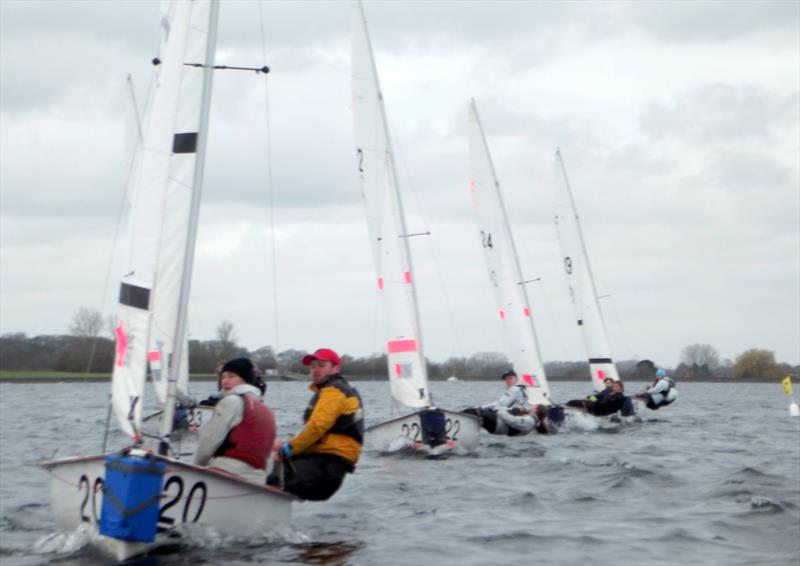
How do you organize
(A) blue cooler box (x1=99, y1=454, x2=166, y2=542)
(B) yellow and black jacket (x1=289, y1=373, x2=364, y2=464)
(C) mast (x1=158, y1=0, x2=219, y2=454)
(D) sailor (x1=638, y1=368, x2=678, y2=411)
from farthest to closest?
(D) sailor (x1=638, y1=368, x2=678, y2=411) → (C) mast (x1=158, y1=0, x2=219, y2=454) → (B) yellow and black jacket (x1=289, y1=373, x2=364, y2=464) → (A) blue cooler box (x1=99, y1=454, x2=166, y2=542)

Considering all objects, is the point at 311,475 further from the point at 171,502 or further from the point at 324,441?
the point at 171,502

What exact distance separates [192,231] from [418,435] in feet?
23.5

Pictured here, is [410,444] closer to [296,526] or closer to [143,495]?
[296,526]

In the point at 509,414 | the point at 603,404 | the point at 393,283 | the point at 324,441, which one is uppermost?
the point at 393,283

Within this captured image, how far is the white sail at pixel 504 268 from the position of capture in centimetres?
2128

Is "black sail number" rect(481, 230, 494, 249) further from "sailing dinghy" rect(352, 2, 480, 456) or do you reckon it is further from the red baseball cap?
the red baseball cap

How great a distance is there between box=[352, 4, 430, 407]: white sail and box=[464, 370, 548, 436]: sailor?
191 centimetres

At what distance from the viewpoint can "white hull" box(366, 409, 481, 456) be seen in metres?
14.6

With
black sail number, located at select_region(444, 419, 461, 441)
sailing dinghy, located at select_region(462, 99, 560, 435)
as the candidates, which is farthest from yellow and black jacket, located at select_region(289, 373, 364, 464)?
sailing dinghy, located at select_region(462, 99, 560, 435)

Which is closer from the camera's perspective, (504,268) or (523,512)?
(523,512)

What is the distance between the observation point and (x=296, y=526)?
8.46 m

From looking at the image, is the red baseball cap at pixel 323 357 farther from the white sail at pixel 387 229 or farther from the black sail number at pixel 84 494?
the white sail at pixel 387 229

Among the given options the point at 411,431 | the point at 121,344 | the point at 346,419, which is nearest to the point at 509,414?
the point at 411,431

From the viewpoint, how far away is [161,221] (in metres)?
7.67
